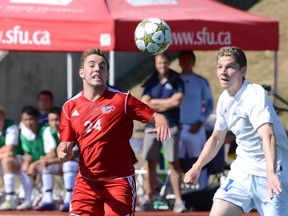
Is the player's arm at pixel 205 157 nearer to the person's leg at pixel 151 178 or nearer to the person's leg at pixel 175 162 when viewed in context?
the person's leg at pixel 175 162

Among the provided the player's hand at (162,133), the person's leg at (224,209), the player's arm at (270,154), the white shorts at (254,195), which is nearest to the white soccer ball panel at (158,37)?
the player's hand at (162,133)

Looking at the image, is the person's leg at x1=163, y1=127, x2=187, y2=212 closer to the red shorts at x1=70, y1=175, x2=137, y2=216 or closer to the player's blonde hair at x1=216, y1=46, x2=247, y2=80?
the red shorts at x1=70, y1=175, x2=137, y2=216

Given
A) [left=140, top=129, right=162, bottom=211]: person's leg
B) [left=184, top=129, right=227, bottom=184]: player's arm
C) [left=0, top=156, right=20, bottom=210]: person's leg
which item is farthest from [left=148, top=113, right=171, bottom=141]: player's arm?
[left=0, top=156, right=20, bottom=210]: person's leg

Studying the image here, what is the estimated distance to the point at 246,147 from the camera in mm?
7605

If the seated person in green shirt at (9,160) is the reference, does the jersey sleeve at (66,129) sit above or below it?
above

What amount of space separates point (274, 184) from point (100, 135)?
167 centimetres

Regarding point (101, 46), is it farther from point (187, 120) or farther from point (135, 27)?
point (187, 120)

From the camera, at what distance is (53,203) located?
12984mm

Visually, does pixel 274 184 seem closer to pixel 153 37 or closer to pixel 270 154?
pixel 270 154

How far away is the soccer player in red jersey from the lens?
788 cm

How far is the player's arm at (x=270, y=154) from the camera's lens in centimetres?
686

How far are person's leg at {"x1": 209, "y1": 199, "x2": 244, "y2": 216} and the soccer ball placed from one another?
363 centimetres

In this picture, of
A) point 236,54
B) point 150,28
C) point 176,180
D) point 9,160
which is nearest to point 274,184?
point 236,54

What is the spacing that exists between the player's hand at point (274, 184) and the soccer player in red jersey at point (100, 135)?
126cm
